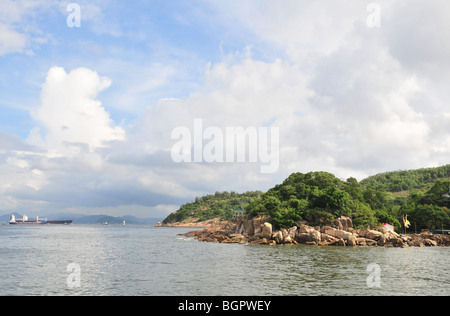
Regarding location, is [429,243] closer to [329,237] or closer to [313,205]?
[329,237]

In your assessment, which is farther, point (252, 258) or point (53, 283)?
point (252, 258)

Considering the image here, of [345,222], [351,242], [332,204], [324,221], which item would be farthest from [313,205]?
[351,242]

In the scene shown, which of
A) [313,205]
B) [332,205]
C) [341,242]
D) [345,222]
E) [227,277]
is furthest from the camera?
[313,205]

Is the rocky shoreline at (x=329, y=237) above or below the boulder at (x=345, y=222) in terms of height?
below

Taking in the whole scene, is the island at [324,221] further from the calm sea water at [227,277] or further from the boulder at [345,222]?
the calm sea water at [227,277]

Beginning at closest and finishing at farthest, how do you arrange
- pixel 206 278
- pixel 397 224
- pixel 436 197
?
pixel 206 278 < pixel 397 224 < pixel 436 197

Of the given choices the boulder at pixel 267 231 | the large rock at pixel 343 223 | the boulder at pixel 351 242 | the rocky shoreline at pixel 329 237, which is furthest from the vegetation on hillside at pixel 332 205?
the boulder at pixel 351 242

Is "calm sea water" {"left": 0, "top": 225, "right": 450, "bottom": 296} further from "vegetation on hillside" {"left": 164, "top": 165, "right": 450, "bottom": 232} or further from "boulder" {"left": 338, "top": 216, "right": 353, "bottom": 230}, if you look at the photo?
"vegetation on hillside" {"left": 164, "top": 165, "right": 450, "bottom": 232}

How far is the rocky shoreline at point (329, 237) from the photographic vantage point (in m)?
71.1

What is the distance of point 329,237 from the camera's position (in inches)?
2798

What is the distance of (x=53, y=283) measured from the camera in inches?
1147
